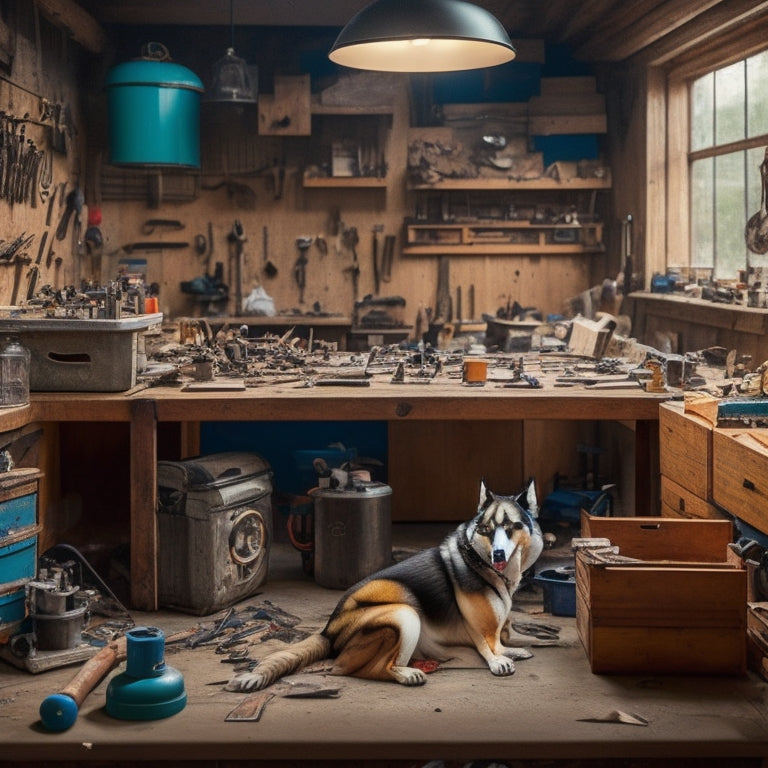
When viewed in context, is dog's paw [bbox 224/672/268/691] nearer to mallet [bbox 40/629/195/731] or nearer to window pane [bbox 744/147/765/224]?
mallet [bbox 40/629/195/731]

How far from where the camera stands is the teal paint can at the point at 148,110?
24.2 ft

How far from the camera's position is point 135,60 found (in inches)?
293

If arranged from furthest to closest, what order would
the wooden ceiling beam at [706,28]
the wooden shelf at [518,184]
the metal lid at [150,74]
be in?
the wooden shelf at [518,184], the metal lid at [150,74], the wooden ceiling beam at [706,28]

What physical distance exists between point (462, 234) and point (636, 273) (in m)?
1.37

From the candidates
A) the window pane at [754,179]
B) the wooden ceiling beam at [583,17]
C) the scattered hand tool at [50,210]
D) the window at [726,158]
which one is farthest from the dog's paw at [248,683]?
the wooden ceiling beam at [583,17]

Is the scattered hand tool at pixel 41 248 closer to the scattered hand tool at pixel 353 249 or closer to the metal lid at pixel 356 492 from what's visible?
the scattered hand tool at pixel 353 249

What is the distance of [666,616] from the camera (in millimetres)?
3668

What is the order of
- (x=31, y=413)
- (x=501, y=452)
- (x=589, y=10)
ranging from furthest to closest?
1. (x=589, y=10)
2. (x=501, y=452)
3. (x=31, y=413)

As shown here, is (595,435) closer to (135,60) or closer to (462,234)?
(462,234)

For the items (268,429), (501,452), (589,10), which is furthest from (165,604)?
(589,10)

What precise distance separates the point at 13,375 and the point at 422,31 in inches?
77.6

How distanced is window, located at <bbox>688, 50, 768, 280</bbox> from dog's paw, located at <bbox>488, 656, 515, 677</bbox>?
3323 millimetres

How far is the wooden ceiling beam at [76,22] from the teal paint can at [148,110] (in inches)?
14.9

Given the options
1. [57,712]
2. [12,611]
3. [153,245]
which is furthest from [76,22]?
[57,712]
